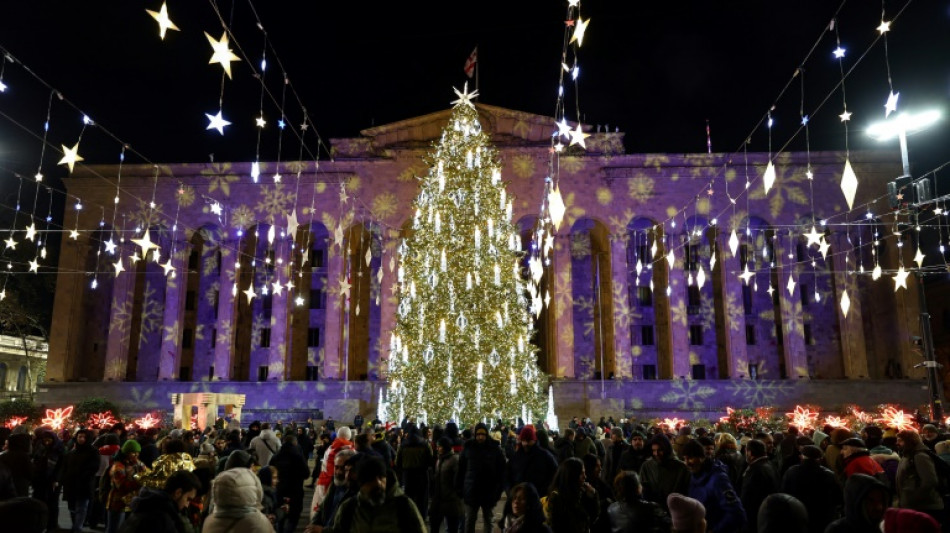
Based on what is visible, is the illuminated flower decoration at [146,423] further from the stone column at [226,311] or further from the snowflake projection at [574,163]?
the snowflake projection at [574,163]

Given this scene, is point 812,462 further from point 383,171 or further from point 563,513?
point 383,171

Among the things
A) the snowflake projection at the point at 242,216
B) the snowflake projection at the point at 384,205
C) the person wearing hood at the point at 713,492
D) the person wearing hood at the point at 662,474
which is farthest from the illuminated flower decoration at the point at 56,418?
the person wearing hood at the point at 713,492

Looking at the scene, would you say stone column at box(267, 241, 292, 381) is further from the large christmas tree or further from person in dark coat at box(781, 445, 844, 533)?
person in dark coat at box(781, 445, 844, 533)

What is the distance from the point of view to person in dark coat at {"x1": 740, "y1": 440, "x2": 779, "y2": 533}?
662 cm

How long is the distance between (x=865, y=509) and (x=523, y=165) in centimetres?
3422

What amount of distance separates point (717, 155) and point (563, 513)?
35.2 meters

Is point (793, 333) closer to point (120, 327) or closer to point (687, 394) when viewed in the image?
point (687, 394)

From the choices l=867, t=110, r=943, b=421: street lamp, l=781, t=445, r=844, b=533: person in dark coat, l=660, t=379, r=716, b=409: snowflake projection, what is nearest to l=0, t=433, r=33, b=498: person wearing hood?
l=781, t=445, r=844, b=533: person in dark coat

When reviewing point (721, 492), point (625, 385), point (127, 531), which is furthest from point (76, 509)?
point (625, 385)

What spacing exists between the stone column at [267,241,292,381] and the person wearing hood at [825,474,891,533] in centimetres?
3489

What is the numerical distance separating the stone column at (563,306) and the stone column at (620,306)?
239 cm

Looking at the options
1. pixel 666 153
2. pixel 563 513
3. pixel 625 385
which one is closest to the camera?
pixel 563 513

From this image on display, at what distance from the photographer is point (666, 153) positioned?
37.7 metres

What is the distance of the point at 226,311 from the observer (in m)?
38.5
